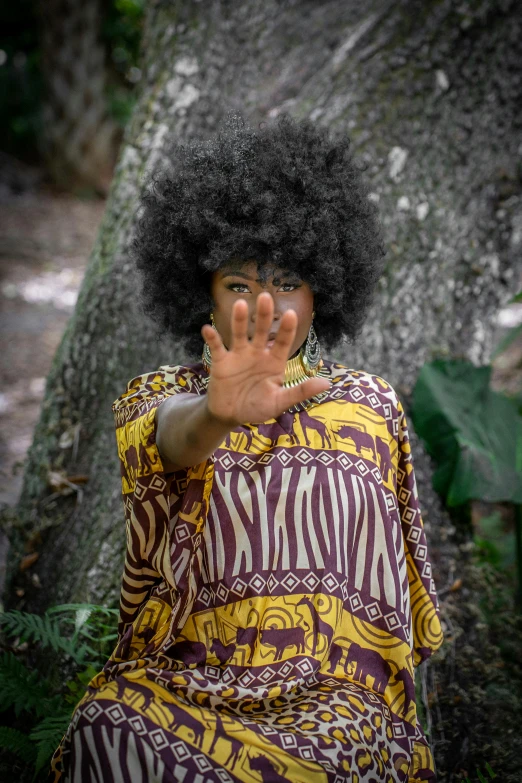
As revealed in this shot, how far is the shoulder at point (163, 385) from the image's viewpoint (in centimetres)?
206

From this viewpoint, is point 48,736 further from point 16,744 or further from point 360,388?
point 360,388

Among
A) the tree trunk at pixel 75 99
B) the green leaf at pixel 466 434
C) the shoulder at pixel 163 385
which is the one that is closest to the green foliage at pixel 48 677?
the shoulder at pixel 163 385

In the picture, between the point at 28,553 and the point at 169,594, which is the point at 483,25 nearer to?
the point at 169,594

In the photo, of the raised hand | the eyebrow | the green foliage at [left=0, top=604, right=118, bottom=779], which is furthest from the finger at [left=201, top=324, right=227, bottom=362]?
the green foliage at [left=0, top=604, right=118, bottom=779]

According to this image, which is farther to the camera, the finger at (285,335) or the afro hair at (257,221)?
the afro hair at (257,221)

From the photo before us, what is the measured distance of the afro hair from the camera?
201 cm

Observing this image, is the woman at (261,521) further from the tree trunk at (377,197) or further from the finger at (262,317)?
the tree trunk at (377,197)

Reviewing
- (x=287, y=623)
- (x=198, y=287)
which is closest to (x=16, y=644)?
(x=287, y=623)

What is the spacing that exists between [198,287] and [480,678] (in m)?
2.05

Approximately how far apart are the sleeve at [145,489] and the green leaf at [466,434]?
1.45 metres

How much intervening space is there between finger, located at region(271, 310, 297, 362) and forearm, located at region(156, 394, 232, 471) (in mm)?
211

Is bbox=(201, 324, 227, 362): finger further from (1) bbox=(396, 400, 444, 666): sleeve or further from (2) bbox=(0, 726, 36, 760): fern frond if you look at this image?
(2) bbox=(0, 726, 36, 760): fern frond

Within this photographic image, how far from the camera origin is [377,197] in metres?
3.34

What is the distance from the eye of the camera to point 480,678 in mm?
2955
